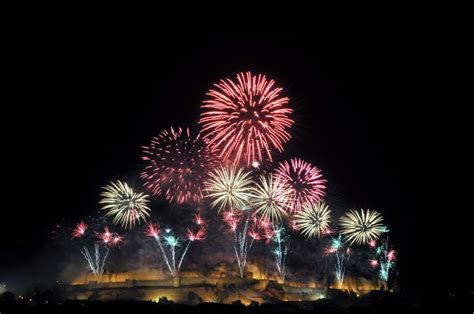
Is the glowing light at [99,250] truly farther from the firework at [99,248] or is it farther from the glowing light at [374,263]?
the glowing light at [374,263]

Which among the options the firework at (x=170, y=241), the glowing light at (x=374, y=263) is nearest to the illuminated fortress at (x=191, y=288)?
the firework at (x=170, y=241)

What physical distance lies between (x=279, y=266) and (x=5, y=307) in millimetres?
50117

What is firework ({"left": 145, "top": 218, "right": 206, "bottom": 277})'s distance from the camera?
268 feet

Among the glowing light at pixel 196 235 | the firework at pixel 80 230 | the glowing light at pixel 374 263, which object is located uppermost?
the firework at pixel 80 230

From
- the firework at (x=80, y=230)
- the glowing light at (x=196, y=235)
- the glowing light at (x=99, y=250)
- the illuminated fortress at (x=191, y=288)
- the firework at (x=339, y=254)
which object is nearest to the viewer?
the illuminated fortress at (x=191, y=288)

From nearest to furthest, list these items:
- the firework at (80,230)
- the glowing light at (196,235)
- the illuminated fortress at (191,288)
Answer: the illuminated fortress at (191,288) < the glowing light at (196,235) < the firework at (80,230)

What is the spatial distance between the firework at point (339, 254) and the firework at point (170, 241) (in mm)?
26562

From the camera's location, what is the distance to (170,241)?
81875 millimetres

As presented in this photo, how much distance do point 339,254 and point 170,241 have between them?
120 feet

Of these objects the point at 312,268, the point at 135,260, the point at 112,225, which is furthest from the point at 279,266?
the point at 112,225

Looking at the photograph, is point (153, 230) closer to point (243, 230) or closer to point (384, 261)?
point (243, 230)

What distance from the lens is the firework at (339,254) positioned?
9412 centimetres

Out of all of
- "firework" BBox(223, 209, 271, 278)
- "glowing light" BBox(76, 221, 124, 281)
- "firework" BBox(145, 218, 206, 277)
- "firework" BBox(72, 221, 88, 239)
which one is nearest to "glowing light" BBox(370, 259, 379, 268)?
"firework" BBox(223, 209, 271, 278)

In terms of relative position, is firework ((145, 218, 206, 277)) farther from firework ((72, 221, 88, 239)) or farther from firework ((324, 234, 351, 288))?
firework ((324, 234, 351, 288))
